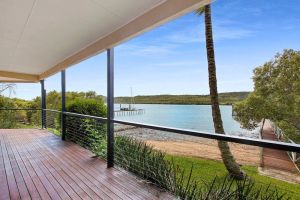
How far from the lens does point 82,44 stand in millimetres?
4648

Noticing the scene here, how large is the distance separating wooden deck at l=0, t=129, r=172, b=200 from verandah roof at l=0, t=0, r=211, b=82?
2.11 meters

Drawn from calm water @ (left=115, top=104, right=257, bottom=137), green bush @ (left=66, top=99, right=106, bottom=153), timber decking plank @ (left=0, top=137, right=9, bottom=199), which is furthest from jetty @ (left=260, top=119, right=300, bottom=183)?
timber decking plank @ (left=0, top=137, right=9, bottom=199)

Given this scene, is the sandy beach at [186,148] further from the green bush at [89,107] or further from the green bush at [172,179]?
the green bush at [89,107]

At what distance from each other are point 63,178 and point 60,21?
2.30 meters

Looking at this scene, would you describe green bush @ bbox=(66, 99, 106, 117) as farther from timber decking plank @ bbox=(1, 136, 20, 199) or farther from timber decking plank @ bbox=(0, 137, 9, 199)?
timber decking plank @ bbox=(0, 137, 9, 199)

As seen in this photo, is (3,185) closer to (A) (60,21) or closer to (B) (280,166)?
(A) (60,21)

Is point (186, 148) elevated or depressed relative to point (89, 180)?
depressed

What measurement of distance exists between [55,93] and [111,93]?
784 inches

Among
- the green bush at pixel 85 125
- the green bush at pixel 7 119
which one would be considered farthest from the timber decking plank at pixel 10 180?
the green bush at pixel 7 119

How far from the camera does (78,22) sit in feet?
10.9

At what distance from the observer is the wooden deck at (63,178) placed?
2910 millimetres

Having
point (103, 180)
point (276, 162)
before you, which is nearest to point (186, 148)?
point (276, 162)

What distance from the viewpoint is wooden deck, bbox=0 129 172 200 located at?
2.91 metres

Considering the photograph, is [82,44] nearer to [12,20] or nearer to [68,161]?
[12,20]
